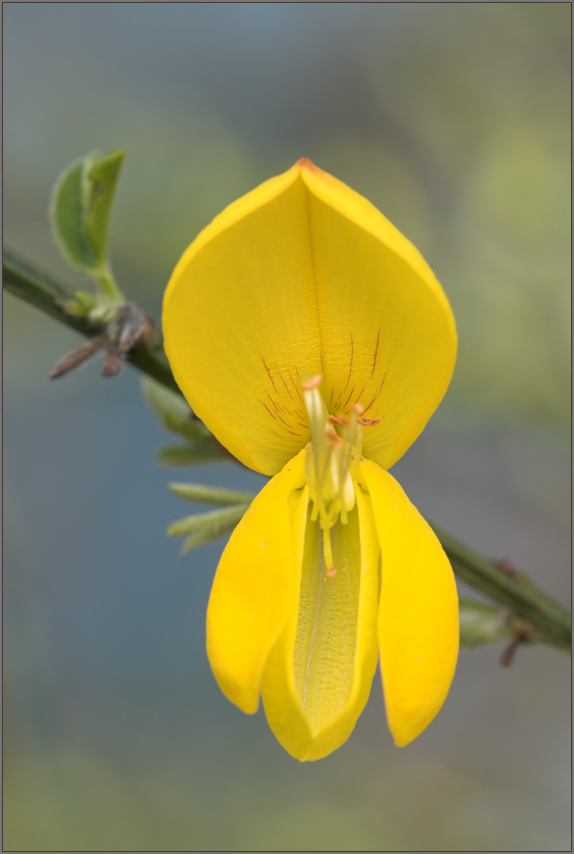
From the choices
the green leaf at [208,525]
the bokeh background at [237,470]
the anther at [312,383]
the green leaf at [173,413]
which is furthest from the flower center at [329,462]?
the bokeh background at [237,470]


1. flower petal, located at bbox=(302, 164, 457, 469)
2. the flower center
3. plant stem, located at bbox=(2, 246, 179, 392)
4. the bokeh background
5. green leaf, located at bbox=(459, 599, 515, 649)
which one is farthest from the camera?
the bokeh background

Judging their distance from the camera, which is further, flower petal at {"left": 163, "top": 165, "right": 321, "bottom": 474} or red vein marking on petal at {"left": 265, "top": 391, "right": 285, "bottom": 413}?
red vein marking on petal at {"left": 265, "top": 391, "right": 285, "bottom": 413}

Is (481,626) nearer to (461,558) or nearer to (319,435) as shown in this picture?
(461,558)

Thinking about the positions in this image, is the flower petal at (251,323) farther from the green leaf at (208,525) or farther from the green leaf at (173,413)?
the green leaf at (173,413)

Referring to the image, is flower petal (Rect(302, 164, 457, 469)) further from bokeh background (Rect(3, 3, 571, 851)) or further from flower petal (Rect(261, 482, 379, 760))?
bokeh background (Rect(3, 3, 571, 851))

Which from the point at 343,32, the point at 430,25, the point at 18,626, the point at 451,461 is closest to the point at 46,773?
the point at 18,626

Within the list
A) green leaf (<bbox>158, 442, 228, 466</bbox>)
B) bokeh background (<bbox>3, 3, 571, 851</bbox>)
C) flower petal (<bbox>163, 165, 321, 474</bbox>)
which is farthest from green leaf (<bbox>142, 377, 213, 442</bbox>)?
bokeh background (<bbox>3, 3, 571, 851</bbox>)

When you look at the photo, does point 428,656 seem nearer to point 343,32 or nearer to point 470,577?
point 470,577
